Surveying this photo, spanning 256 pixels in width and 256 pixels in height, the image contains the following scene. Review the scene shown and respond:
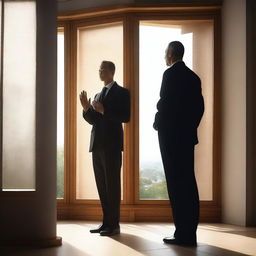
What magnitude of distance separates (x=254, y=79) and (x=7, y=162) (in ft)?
7.72

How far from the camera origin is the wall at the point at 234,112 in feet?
14.6

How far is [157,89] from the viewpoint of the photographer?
4840 mm

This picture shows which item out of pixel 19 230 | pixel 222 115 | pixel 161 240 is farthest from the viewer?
pixel 222 115

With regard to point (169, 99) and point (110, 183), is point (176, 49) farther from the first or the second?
point (110, 183)

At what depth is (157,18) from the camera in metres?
4.82

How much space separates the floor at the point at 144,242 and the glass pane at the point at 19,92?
1.76 feet

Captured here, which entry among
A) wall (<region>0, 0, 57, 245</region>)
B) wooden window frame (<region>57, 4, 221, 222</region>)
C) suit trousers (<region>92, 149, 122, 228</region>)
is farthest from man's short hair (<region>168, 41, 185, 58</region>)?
wooden window frame (<region>57, 4, 221, 222</region>)

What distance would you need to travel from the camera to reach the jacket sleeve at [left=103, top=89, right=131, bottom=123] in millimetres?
3910

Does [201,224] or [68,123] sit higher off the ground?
[68,123]

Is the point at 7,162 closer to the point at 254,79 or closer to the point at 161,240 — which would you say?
the point at 161,240

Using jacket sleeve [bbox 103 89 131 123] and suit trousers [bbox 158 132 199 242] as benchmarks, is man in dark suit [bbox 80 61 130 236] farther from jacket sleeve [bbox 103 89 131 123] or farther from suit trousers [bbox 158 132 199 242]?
suit trousers [bbox 158 132 199 242]

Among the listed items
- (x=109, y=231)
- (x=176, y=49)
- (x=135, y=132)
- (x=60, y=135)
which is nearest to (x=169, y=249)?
(x=109, y=231)

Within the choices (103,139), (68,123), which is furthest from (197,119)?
(68,123)

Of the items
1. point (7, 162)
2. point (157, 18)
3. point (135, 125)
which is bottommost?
point (7, 162)
